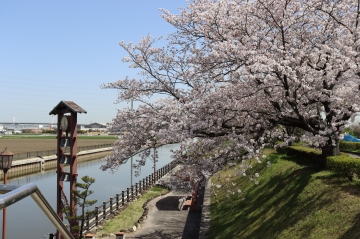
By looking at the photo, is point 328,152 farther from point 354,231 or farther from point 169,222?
point 169,222

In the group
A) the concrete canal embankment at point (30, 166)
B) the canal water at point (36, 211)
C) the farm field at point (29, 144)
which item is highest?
the farm field at point (29, 144)

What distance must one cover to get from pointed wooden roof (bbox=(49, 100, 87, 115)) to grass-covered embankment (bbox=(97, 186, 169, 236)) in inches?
217

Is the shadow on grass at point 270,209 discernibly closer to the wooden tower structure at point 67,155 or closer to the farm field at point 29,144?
the wooden tower structure at point 67,155

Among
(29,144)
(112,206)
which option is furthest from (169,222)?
(29,144)

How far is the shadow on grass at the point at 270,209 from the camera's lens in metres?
11.2

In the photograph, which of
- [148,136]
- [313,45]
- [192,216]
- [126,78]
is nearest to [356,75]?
[313,45]

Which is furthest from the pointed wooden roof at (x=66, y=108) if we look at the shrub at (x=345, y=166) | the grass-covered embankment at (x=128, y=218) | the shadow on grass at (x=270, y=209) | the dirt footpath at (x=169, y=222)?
the shrub at (x=345, y=166)

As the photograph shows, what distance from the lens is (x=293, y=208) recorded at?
11758mm

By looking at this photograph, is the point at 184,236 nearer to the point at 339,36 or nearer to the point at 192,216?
the point at 192,216

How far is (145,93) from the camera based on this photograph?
1405 centimetres

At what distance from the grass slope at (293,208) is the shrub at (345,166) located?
244mm

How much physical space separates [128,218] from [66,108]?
737 centimetres

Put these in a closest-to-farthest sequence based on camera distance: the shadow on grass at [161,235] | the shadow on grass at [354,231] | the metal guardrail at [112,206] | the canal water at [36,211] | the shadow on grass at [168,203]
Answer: the shadow on grass at [354,231]
the shadow on grass at [161,235]
the metal guardrail at [112,206]
the canal water at [36,211]
the shadow on grass at [168,203]

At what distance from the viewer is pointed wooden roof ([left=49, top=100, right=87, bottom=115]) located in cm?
1445
